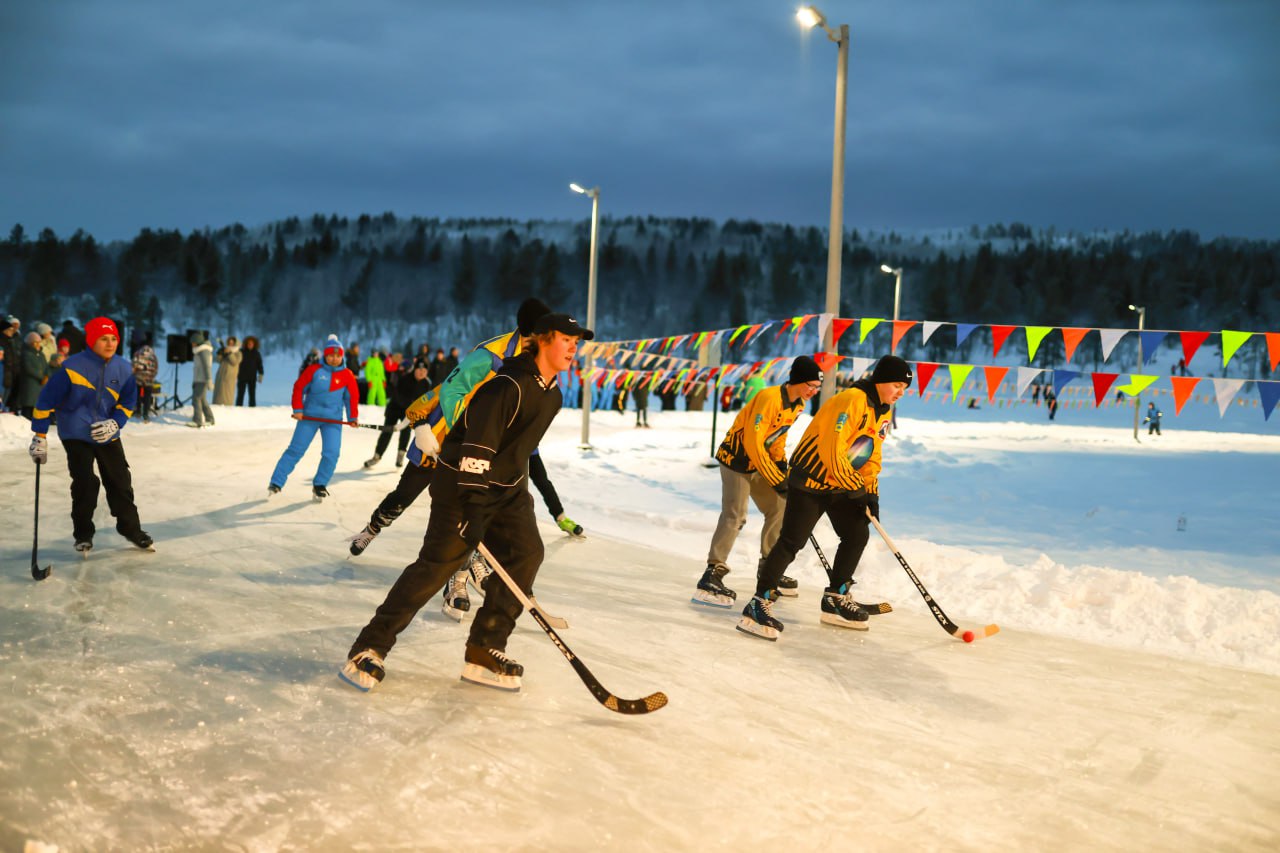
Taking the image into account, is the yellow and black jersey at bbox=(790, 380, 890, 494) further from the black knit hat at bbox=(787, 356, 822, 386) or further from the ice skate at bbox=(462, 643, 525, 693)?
the ice skate at bbox=(462, 643, 525, 693)

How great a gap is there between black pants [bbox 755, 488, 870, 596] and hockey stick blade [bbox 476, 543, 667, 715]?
1672 mm

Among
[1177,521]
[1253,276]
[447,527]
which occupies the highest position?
[1253,276]

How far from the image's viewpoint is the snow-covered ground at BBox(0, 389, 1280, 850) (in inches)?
131

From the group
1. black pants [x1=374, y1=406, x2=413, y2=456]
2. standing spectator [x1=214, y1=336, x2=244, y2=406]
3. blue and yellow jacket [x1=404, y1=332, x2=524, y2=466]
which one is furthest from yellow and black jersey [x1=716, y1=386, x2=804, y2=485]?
standing spectator [x1=214, y1=336, x2=244, y2=406]

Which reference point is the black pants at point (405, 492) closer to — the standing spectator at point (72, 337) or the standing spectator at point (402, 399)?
the standing spectator at point (402, 399)

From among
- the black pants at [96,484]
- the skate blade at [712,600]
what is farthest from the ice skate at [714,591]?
the black pants at [96,484]

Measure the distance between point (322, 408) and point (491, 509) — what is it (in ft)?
21.4

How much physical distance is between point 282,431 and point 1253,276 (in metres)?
123

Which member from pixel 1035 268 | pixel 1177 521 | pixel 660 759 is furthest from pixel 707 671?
pixel 1035 268

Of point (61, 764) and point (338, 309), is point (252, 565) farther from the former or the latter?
point (338, 309)

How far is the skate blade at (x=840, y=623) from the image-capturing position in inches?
244

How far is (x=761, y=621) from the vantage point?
5.87 m

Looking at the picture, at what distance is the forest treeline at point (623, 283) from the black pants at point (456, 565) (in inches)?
3822

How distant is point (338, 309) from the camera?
359ft
